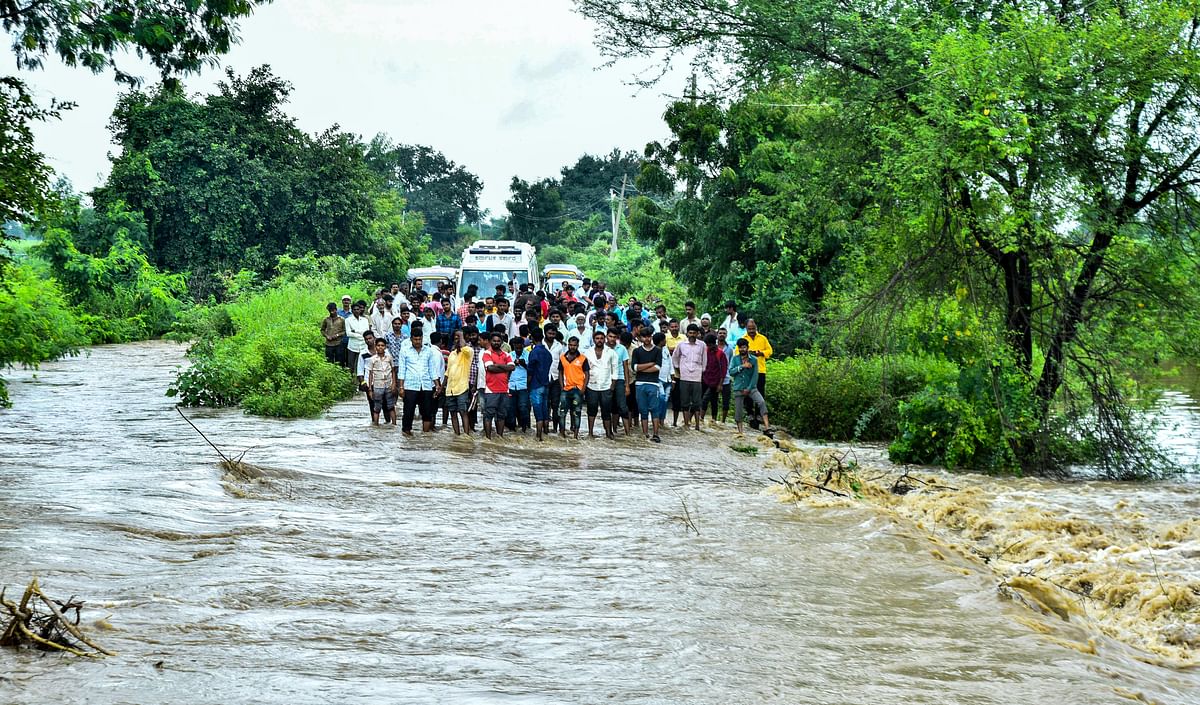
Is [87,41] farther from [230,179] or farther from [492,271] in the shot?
[230,179]

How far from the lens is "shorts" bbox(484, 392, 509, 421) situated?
15.3 m

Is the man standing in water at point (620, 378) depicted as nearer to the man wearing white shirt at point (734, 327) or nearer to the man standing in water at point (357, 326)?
the man wearing white shirt at point (734, 327)

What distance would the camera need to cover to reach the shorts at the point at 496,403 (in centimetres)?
1528

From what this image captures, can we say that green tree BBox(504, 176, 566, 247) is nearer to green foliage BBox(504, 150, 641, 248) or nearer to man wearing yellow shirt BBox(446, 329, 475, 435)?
green foliage BBox(504, 150, 641, 248)

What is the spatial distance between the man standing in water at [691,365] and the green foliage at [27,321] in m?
8.34

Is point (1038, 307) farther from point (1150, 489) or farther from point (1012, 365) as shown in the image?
point (1150, 489)

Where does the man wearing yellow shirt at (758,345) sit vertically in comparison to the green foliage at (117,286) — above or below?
below

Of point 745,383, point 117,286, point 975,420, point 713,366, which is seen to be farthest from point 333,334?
point 117,286

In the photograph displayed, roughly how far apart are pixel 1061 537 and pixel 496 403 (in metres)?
6.97

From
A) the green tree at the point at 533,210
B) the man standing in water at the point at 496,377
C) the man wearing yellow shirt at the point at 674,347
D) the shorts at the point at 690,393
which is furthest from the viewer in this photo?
the green tree at the point at 533,210

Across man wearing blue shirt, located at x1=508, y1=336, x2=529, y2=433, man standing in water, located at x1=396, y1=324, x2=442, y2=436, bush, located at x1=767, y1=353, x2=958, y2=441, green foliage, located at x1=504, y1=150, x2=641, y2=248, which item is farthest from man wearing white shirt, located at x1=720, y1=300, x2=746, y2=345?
green foliage, located at x1=504, y1=150, x2=641, y2=248

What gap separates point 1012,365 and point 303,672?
1058 centimetres

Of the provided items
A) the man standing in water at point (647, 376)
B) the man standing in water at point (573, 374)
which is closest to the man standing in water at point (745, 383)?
the man standing in water at point (647, 376)

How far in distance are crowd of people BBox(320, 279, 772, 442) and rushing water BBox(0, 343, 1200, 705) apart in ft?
5.26
